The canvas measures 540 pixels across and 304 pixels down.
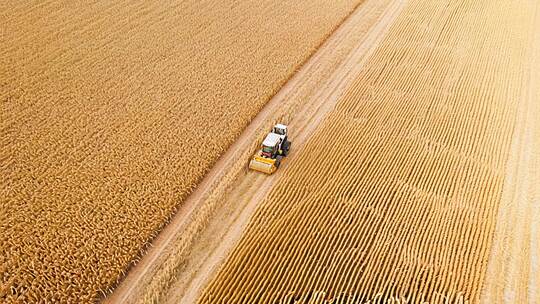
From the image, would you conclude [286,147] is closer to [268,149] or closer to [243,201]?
[268,149]

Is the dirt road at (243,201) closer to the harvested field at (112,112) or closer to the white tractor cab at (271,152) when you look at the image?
the white tractor cab at (271,152)

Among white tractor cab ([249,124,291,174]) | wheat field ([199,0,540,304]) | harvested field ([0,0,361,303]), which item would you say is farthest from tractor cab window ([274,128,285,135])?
harvested field ([0,0,361,303])

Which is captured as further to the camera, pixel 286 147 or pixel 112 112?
pixel 112 112

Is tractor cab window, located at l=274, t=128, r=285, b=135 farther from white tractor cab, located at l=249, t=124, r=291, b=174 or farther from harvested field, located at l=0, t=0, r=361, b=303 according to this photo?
harvested field, located at l=0, t=0, r=361, b=303

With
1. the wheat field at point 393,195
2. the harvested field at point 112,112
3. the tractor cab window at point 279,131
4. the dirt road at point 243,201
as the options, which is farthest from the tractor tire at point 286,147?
the harvested field at point 112,112

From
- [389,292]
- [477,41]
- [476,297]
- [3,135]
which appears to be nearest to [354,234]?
[389,292]

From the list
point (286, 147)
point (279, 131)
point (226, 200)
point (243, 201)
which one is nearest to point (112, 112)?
point (226, 200)
